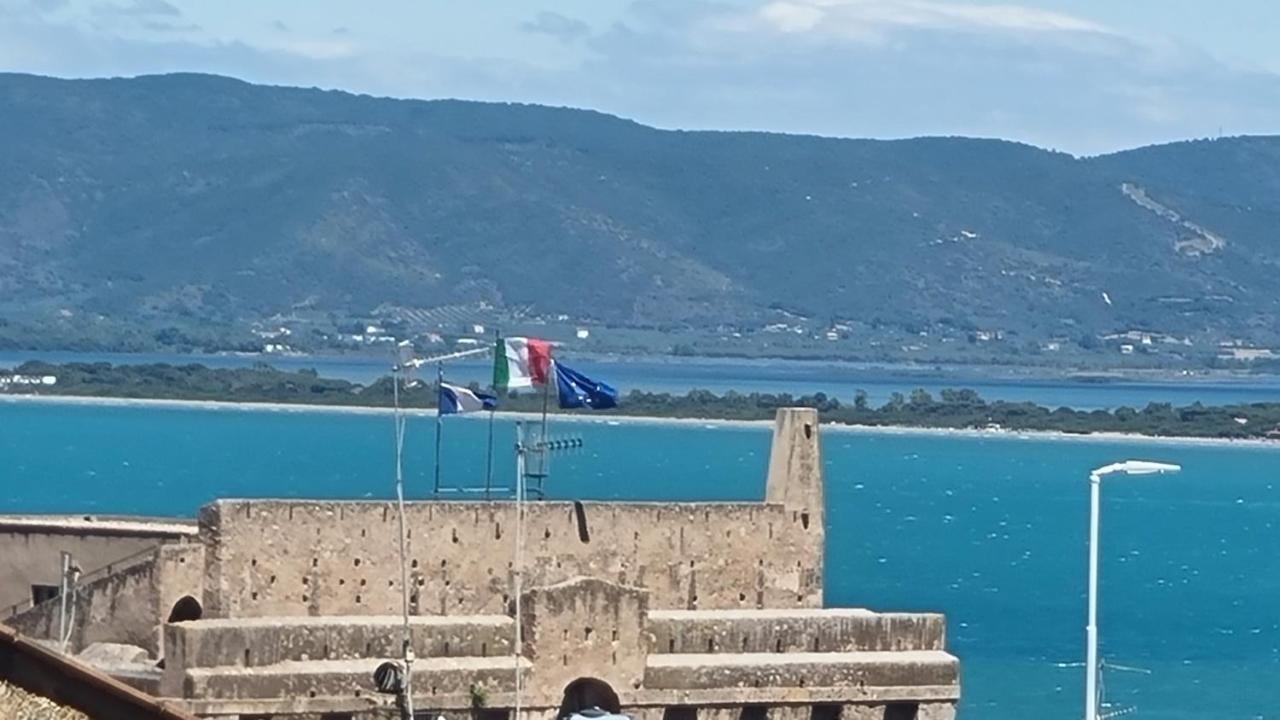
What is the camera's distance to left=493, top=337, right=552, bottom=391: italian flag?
30.5 m

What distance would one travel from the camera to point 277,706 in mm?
27562

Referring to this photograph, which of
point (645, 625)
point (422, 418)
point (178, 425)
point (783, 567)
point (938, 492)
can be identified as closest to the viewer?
point (645, 625)

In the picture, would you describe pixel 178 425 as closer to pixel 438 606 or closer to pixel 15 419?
pixel 15 419

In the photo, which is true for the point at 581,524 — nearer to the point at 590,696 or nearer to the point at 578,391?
the point at 578,391

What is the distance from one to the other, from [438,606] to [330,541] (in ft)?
3.69

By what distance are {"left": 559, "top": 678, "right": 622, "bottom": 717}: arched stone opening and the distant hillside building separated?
2 cm

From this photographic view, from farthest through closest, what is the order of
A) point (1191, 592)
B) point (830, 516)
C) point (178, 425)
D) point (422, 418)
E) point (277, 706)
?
1. point (422, 418)
2. point (178, 425)
3. point (830, 516)
4. point (1191, 592)
5. point (277, 706)

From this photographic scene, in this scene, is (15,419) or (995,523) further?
(15,419)

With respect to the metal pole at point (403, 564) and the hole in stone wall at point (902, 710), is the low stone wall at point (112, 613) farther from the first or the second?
the hole in stone wall at point (902, 710)

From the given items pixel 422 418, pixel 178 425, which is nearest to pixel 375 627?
pixel 178 425

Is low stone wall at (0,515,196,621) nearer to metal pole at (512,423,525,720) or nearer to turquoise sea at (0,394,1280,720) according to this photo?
metal pole at (512,423,525,720)

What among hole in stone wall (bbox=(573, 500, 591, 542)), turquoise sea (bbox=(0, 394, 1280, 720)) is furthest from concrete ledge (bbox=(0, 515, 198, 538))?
turquoise sea (bbox=(0, 394, 1280, 720))

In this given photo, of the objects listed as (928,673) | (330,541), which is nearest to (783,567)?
(928,673)

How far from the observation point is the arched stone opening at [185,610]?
94.7 ft
